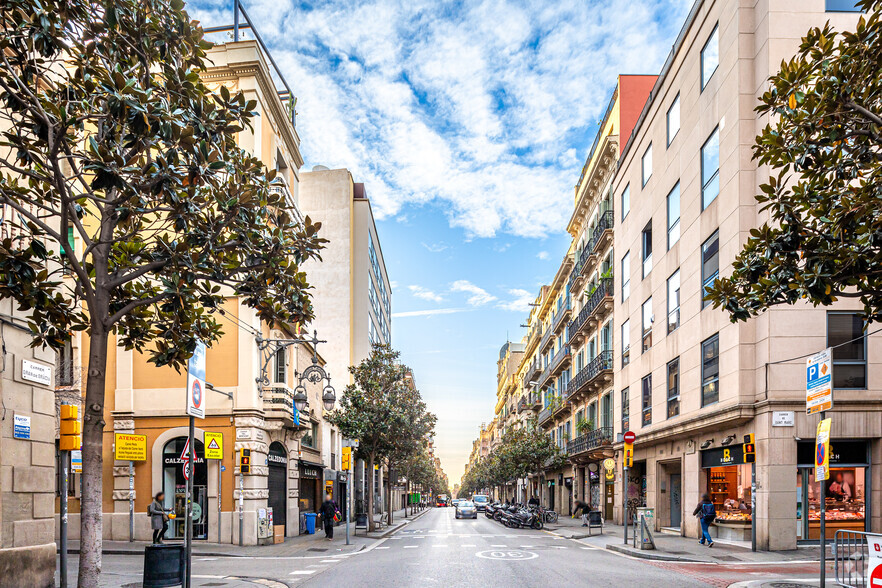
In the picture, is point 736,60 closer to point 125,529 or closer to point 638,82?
point 638,82

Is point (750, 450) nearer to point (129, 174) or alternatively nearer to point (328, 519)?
point (328, 519)

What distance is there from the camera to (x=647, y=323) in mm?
31359

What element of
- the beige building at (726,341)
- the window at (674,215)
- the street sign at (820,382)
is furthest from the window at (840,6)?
the street sign at (820,382)

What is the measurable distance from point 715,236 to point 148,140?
19.1 meters

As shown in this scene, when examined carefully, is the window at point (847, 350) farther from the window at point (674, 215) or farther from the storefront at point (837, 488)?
the window at point (674, 215)

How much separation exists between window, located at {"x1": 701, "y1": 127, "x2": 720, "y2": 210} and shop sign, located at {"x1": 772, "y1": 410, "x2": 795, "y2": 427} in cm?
718

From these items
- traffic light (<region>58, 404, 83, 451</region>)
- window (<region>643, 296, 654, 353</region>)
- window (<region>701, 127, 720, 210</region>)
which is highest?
window (<region>701, 127, 720, 210</region>)

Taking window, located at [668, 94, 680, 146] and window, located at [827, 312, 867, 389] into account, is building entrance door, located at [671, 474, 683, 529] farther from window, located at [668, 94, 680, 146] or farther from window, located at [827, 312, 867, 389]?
window, located at [668, 94, 680, 146]

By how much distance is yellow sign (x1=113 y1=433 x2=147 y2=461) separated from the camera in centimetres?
2227

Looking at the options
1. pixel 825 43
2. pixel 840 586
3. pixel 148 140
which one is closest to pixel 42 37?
pixel 148 140

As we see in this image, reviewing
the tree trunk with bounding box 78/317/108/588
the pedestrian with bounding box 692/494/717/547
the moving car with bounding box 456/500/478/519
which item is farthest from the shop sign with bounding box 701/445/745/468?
the moving car with bounding box 456/500/478/519

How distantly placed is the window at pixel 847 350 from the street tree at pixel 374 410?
18240 millimetres

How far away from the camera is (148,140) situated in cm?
840

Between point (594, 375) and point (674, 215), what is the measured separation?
14.2m
